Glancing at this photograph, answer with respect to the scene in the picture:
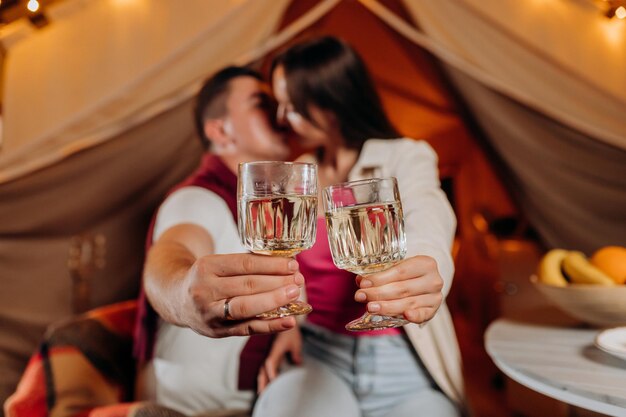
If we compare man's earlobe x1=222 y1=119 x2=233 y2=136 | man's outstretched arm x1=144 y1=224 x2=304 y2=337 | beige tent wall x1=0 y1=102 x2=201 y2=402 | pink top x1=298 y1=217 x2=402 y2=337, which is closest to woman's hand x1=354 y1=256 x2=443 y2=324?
man's outstretched arm x1=144 y1=224 x2=304 y2=337

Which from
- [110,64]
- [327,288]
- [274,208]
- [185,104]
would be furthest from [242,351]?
[110,64]

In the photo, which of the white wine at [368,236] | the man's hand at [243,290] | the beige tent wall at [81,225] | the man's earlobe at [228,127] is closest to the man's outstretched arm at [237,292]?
the man's hand at [243,290]

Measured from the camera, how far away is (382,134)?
4.60 feet

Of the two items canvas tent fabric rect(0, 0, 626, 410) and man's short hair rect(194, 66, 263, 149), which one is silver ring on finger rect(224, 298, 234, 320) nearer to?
man's short hair rect(194, 66, 263, 149)

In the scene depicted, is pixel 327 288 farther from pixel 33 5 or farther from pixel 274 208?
pixel 33 5

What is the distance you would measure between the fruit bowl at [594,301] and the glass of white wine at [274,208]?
69 centimetres

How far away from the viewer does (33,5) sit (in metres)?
1.60

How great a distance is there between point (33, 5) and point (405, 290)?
162cm

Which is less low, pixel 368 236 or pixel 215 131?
pixel 215 131

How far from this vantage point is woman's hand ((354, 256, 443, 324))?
2.35 ft

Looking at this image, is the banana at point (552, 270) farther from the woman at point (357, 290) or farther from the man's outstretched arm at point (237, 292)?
the man's outstretched arm at point (237, 292)

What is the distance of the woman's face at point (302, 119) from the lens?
142 cm

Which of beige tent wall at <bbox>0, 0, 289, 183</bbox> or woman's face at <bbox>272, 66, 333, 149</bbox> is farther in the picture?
beige tent wall at <bbox>0, 0, 289, 183</bbox>

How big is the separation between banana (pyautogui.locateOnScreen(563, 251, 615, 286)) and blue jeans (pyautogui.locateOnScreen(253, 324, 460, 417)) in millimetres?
445
